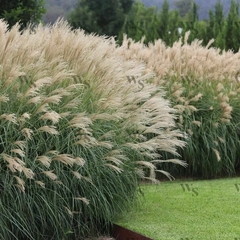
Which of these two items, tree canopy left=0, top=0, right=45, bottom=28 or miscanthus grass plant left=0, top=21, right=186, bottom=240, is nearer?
miscanthus grass plant left=0, top=21, right=186, bottom=240

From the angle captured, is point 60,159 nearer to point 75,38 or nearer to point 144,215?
point 144,215

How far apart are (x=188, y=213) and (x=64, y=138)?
1.39m

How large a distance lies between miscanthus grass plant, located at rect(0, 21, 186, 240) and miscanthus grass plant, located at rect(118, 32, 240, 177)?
1831 millimetres

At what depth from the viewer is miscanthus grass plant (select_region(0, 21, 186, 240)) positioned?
13.3ft

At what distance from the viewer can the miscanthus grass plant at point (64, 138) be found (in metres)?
4.06

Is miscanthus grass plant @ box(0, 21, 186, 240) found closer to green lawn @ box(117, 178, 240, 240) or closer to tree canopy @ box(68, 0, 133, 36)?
green lawn @ box(117, 178, 240, 240)

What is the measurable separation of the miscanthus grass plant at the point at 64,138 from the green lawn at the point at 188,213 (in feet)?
0.96

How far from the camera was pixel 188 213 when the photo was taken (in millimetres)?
4988

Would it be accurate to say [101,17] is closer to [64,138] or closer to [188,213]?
[188,213]

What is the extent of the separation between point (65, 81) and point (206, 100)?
2.91 meters

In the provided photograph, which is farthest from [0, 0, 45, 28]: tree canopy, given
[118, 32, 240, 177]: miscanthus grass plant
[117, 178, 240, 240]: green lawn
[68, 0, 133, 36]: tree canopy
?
[68, 0, 133, 36]: tree canopy

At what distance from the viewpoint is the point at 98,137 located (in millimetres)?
4559

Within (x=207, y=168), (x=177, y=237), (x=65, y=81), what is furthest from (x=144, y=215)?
(x=207, y=168)

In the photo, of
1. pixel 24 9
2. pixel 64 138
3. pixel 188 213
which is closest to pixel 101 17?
pixel 24 9
